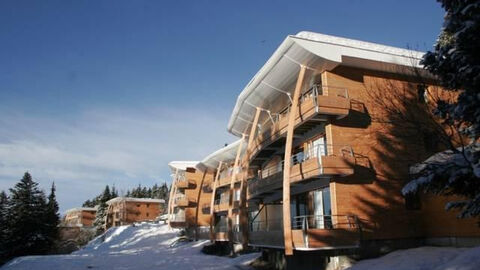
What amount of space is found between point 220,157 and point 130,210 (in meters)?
55.9

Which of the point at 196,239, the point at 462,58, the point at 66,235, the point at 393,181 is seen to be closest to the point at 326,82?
the point at 393,181

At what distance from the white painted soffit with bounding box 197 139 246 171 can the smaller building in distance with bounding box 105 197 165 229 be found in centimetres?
4649

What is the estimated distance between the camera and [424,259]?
17219 mm

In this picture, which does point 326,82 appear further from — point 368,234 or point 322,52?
point 368,234

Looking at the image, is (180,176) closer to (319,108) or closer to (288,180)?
(288,180)

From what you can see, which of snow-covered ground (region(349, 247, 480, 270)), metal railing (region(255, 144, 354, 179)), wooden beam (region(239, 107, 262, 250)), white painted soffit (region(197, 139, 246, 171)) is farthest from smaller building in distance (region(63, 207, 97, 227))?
snow-covered ground (region(349, 247, 480, 270))

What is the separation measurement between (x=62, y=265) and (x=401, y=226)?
26.7 meters

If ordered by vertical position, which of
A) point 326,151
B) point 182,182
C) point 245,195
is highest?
point 182,182

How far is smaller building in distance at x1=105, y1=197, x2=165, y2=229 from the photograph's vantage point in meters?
94.6

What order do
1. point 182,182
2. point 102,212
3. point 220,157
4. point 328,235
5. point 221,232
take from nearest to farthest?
1. point 328,235
2. point 221,232
3. point 220,157
4. point 182,182
5. point 102,212

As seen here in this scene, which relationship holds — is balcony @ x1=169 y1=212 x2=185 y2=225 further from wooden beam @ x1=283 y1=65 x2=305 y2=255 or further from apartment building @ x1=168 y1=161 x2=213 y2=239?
wooden beam @ x1=283 y1=65 x2=305 y2=255

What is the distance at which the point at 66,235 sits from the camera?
8256 cm

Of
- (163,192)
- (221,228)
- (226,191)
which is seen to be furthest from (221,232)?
(163,192)

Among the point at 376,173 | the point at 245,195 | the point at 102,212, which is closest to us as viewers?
the point at 376,173
